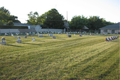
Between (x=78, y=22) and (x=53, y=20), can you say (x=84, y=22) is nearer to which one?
(x=78, y=22)

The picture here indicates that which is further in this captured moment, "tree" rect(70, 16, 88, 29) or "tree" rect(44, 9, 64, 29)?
"tree" rect(70, 16, 88, 29)

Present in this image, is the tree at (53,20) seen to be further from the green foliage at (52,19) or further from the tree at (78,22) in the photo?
the tree at (78,22)

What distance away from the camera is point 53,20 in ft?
188

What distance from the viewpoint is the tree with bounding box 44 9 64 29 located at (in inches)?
2227

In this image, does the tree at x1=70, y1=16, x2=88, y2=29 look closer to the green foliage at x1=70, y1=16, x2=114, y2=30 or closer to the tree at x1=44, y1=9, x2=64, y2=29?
the green foliage at x1=70, y1=16, x2=114, y2=30

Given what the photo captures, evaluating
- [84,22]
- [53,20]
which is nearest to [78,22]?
[84,22]

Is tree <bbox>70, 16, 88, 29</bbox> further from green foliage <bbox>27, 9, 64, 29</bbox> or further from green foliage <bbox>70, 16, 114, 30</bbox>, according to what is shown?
green foliage <bbox>27, 9, 64, 29</bbox>

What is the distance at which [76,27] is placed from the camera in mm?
58719

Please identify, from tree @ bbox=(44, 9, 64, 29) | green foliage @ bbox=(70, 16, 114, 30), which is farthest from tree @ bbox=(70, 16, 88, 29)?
tree @ bbox=(44, 9, 64, 29)

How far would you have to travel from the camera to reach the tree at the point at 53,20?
5656cm

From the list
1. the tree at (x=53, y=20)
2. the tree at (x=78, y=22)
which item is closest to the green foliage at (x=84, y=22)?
the tree at (x=78, y=22)

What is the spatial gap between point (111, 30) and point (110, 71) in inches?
1958

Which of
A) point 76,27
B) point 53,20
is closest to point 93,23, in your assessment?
point 76,27

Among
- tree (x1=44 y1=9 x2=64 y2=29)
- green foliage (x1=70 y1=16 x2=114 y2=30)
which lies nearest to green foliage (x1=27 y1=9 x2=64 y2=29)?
tree (x1=44 y1=9 x2=64 y2=29)
